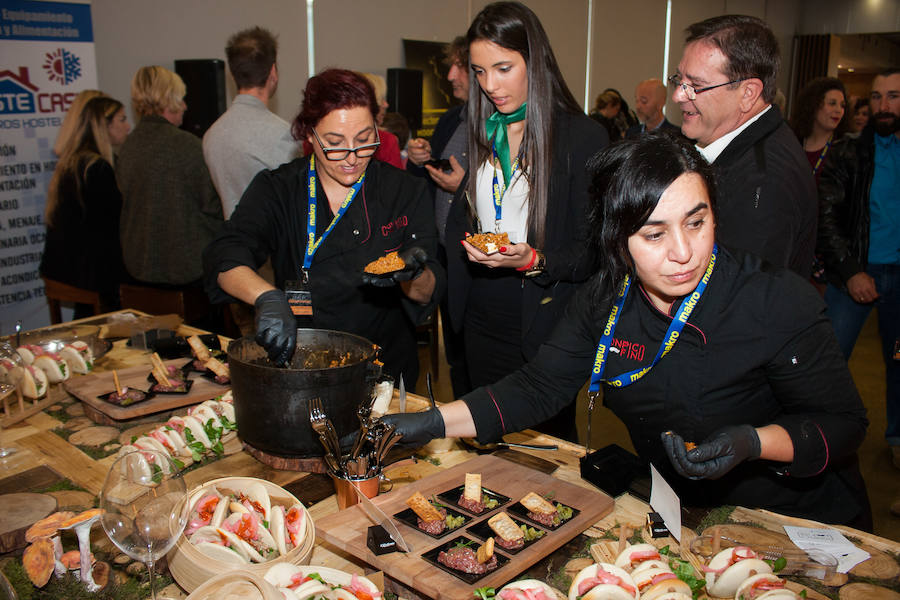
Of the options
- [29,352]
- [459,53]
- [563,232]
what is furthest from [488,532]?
[459,53]

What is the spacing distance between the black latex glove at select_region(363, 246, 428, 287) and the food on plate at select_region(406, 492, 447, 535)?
768 millimetres

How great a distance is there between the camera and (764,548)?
1302 mm

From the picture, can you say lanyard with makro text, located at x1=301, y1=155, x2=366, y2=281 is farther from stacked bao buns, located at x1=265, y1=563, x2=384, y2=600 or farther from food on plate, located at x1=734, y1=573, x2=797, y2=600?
food on plate, located at x1=734, y1=573, x2=797, y2=600

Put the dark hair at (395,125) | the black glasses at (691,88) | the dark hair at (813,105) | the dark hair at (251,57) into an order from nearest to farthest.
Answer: the black glasses at (691,88) < the dark hair at (251,57) < the dark hair at (813,105) < the dark hair at (395,125)

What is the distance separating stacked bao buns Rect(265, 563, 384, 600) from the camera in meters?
1.11

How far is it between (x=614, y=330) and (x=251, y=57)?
2529mm

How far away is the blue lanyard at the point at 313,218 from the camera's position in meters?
2.30

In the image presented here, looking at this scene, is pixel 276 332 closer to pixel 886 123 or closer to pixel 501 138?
pixel 501 138

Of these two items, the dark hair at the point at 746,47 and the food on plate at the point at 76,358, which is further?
the food on plate at the point at 76,358

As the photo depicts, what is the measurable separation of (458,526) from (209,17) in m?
5.14

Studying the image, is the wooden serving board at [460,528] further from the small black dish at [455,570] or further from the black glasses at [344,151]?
the black glasses at [344,151]

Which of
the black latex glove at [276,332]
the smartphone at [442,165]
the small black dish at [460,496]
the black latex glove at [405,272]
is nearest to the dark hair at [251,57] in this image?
the smartphone at [442,165]

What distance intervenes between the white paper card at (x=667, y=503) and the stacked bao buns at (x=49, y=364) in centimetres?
169

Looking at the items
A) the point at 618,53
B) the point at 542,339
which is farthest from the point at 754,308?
the point at 618,53
